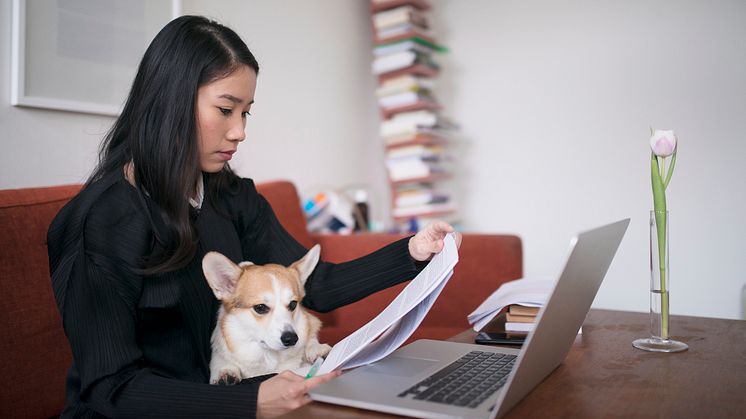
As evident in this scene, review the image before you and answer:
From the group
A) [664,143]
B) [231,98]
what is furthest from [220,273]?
[664,143]

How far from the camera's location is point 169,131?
106cm

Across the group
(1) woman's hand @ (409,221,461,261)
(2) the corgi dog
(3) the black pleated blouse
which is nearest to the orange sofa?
(3) the black pleated blouse

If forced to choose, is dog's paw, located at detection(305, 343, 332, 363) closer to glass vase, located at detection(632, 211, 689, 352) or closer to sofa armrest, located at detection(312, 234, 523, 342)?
glass vase, located at detection(632, 211, 689, 352)

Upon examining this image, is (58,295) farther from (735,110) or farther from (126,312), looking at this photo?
(735,110)

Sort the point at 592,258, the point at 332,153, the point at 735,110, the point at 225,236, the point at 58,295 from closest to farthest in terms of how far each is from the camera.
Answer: the point at 592,258 → the point at 58,295 → the point at 225,236 → the point at 735,110 → the point at 332,153

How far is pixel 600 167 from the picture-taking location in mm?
3137

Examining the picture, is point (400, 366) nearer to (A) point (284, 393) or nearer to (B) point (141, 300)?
(A) point (284, 393)

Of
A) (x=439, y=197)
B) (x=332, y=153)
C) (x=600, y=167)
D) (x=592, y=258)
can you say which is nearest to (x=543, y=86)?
(x=600, y=167)

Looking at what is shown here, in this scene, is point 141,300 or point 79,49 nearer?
point 141,300

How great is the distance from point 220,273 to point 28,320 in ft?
1.49

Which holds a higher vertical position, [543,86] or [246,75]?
[543,86]

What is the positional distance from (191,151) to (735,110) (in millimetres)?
2747

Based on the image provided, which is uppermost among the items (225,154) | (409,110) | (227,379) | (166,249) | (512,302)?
(409,110)

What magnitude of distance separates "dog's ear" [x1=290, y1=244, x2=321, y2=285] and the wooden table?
1.07 feet
